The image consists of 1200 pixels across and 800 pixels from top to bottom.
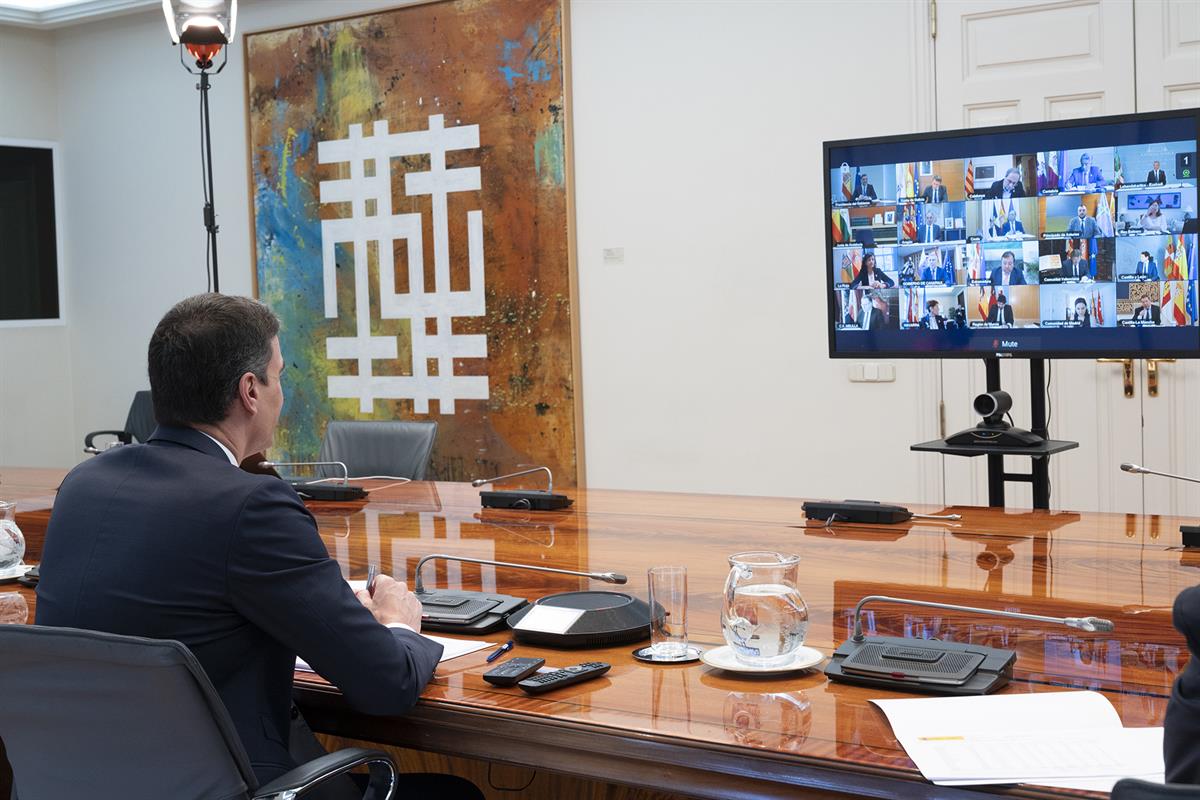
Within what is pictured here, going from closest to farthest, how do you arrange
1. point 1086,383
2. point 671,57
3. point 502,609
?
point 502,609 < point 1086,383 < point 671,57

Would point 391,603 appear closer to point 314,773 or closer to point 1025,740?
point 314,773

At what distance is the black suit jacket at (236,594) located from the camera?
1643 mm

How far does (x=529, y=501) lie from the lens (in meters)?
3.20

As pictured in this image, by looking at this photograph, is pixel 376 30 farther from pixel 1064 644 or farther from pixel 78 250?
pixel 1064 644

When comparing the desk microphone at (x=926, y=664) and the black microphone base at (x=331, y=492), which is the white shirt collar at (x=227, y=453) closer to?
the desk microphone at (x=926, y=664)

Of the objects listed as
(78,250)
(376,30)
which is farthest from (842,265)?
(78,250)

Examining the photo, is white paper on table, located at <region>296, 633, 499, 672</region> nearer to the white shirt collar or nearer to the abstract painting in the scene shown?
the white shirt collar

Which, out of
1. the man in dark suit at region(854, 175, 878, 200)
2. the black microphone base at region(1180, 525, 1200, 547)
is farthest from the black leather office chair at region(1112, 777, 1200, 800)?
the man in dark suit at region(854, 175, 878, 200)

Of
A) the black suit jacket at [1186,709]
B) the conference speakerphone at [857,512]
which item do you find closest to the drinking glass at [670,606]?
the black suit jacket at [1186,709]

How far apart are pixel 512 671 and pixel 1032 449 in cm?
187

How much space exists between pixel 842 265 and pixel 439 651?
6.47 feet

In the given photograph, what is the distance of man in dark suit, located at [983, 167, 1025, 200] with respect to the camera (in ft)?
10.3

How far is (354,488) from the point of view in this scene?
3537 mm

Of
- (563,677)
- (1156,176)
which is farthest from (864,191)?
(563,677)
